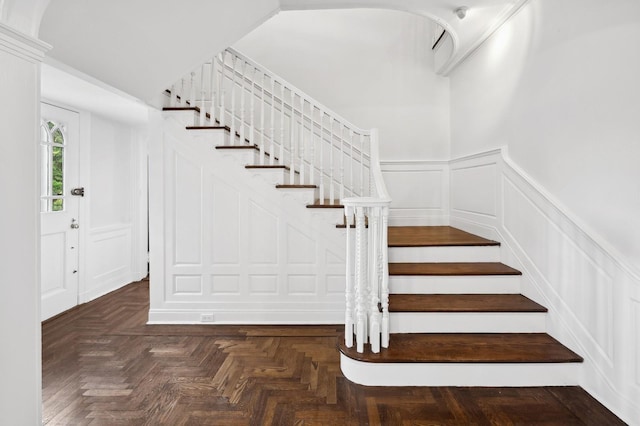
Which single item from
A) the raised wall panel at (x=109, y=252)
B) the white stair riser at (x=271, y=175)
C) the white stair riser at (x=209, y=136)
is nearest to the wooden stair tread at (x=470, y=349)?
the white stair riser at (x=271, y=175)

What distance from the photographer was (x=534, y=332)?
2344mm

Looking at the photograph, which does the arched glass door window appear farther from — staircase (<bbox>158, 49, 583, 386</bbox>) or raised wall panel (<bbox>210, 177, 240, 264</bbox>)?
Result: staircase (<bbox>158, 49, 583, 386</bbox>)

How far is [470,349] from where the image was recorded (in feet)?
7.09

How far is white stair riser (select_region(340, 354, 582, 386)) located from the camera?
2043 mm

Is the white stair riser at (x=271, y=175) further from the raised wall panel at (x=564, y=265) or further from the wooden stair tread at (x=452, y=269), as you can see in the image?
the raised wall panel at (x=564, y=265)

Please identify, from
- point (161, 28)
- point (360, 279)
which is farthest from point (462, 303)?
point (161, 28)

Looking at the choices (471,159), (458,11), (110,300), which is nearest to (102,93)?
(110,300)

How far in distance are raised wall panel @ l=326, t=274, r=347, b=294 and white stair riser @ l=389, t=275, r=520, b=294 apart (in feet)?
2.48

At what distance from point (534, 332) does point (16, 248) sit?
283cm

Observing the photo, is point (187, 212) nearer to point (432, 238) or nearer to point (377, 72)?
point (432, 238)

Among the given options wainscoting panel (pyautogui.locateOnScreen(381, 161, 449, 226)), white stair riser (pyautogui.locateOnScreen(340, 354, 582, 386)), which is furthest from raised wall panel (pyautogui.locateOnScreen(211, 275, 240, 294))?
wainscoting panel (pyautogui.locateOnScreen(381, 161, 449, 226))

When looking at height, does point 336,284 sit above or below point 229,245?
below

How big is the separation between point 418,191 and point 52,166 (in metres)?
4.05

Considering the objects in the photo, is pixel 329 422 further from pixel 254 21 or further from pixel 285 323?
pixel 254 21
